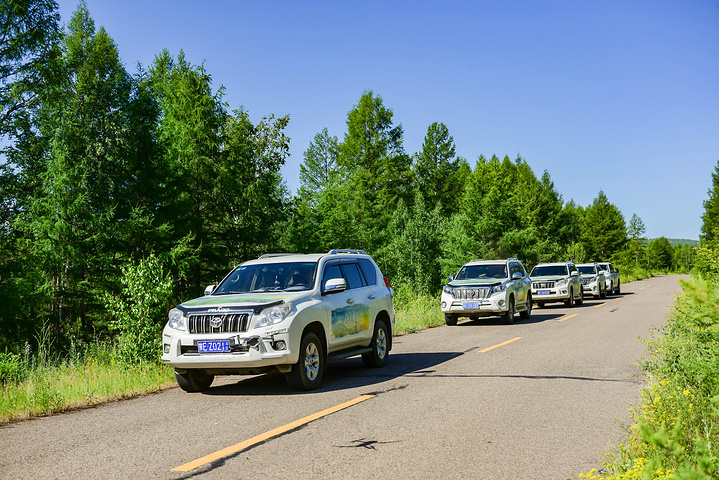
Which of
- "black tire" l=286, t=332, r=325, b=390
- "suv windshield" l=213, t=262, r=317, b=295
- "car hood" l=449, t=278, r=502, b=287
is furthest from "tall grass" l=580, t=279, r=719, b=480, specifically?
"car hood" l=449, t=278, r=502, b=287

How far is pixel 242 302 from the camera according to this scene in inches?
317

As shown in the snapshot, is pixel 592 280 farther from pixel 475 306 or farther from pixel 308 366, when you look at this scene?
pixel 308 366

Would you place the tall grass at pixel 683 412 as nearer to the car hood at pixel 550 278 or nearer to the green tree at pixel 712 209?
the car hood at pixel 550 278

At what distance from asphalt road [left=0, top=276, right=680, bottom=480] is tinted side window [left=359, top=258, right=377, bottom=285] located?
5.15ft

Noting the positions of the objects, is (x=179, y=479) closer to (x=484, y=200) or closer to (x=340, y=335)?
(x=340, y=335)

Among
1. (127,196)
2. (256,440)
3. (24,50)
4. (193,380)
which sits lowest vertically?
(256,440)

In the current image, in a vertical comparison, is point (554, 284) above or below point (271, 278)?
below

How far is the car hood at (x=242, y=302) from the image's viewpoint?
7.90m

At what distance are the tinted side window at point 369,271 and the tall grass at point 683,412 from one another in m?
4.68

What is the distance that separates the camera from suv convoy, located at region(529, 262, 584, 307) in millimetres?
26859

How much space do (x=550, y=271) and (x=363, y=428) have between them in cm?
2351

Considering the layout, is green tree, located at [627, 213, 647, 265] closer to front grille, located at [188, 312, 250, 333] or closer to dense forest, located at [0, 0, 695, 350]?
dense forest, located at [0, 0, 695, 350]

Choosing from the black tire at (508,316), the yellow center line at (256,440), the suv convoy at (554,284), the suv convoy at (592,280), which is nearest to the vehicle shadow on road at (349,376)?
the yellow center line at (256,440)

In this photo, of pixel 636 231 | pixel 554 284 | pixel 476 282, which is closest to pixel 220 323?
pixel 476 282
